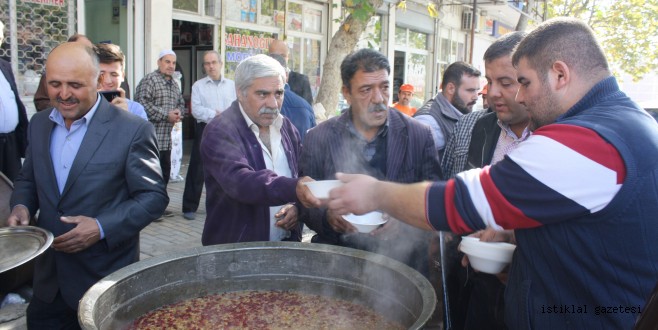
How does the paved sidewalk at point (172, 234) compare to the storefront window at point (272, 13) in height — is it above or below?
below

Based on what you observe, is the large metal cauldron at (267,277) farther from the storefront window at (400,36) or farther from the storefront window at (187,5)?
the storefront window at (400,36)

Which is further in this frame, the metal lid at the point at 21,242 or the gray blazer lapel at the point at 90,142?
the gray blazer lapel at the point at 90,142

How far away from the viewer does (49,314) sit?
267 centimetres

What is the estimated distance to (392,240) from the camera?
3.10 metres

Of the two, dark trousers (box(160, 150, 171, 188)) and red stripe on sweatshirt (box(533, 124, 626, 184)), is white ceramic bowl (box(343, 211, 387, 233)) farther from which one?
dark trousers (box(160, 150, 171, 188))

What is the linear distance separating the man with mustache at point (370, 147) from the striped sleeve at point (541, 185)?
54.1 inches

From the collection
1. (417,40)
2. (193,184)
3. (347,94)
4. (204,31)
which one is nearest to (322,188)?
(347,94)

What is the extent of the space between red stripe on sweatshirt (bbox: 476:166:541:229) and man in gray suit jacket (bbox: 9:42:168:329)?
181 centimetres

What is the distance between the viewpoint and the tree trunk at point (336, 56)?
8.69 metres

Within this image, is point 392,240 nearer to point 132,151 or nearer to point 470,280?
point 470,280

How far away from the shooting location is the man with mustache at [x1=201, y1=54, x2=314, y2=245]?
2.61m

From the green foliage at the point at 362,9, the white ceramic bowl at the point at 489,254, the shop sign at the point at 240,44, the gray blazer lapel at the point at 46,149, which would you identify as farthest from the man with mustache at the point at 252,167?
the shop sign at the point at 240,44

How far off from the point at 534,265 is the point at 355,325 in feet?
3.00

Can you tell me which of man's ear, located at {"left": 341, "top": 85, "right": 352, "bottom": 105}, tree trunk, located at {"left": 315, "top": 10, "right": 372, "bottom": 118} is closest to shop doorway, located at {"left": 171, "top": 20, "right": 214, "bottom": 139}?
tree trunk, located at {"left": 315, "top": 10, "right": 372, "bottom": 118}
